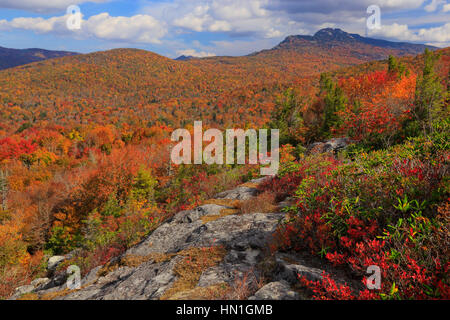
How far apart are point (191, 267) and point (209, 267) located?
0.38m

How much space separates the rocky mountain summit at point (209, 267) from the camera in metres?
3.91

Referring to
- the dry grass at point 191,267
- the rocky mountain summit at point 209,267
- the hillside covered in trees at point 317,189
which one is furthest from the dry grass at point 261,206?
the dry grass at point 191,267

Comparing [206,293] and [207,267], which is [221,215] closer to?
[207,267]

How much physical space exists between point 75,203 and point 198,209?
22352 millimetres

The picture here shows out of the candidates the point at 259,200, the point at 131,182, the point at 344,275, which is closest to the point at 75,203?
the point at 131,182

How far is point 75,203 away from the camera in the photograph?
25.7 m

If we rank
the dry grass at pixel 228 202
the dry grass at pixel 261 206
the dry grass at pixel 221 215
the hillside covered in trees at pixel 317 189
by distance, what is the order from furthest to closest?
1. the dry grass at pixel 228 202
2. the dry grass at pixel 221 215
3. the dry grass at pixel 261 206
4. the hillside covered in trees at pixel 317 189

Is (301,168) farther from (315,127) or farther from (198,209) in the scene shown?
(315,127)

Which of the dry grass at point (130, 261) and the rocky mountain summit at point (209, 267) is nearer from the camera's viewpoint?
the rocky mountain summit at point (209, 267)

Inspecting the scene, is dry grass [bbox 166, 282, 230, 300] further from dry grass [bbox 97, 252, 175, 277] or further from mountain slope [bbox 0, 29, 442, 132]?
mountain slope [bbox 0, 29, 442, 132]

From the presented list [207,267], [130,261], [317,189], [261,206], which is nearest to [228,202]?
[261,206]

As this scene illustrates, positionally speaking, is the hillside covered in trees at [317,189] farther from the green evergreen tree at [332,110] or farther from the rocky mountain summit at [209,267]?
the rocky mountain summit at [209,267]

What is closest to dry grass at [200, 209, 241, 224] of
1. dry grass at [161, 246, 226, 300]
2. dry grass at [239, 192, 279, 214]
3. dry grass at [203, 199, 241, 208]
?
dry grass at [239, 192, 279, 214]

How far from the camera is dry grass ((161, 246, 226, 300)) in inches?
166
